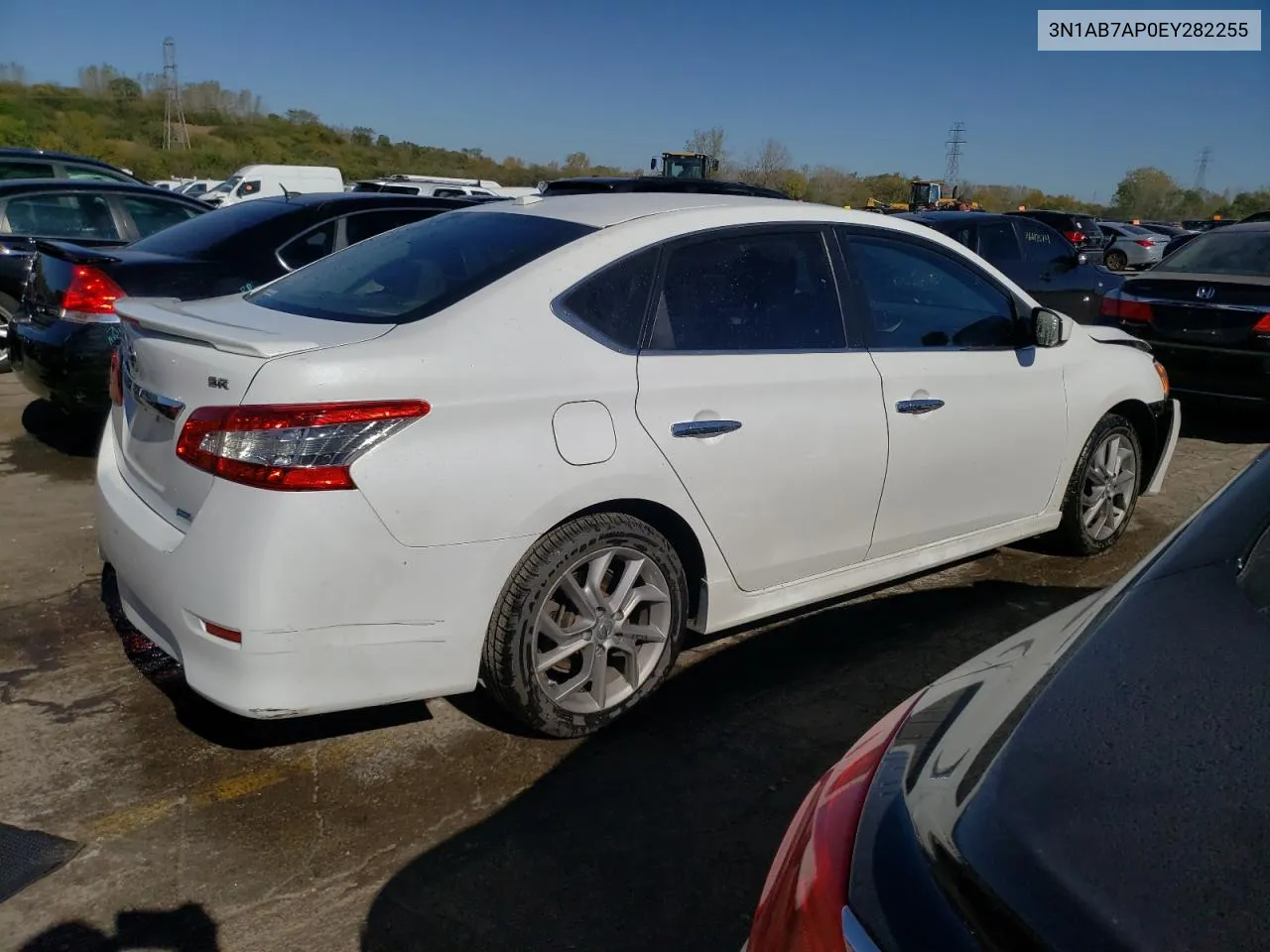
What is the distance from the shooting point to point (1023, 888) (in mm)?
1264

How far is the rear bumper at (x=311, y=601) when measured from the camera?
8.86ft

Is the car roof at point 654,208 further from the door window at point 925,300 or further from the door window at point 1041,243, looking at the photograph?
the door window at point 1041,243

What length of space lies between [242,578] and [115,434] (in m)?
1.18

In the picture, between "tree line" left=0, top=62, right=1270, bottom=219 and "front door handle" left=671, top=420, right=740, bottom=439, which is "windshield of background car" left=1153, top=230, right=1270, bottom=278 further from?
"tree line" left=0, top=62, right=1270, bottom=219

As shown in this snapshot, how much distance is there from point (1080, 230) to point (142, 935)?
2676cm

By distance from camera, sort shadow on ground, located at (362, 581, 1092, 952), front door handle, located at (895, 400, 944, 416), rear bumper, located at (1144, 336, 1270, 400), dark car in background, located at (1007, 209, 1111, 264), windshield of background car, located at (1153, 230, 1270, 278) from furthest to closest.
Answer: dark car in background, located at (1007, 209, 1111, 264), windshield of background car, located at (1153, 230, 1270, 278), rear bumper, located at (1144, 336, 1270, 400), front door handle, located at (895, 400, 944, 416), shadow on ground, located at (362, 581, 1092, 952)

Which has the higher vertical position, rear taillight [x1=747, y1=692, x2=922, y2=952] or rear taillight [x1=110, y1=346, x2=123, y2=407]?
rear taillight [x1=110, y1=346, x2=123, y2=407]

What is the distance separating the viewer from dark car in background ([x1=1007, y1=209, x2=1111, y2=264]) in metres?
24.7

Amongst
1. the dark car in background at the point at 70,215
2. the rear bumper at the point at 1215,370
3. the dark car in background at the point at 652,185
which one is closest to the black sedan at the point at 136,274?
the dark car in background at the point at 70,215

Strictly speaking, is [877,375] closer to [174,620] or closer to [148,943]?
[174,620]

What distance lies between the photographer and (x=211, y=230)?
607 centimetres

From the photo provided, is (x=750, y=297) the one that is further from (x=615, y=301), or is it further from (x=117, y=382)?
(x=117, y=382)

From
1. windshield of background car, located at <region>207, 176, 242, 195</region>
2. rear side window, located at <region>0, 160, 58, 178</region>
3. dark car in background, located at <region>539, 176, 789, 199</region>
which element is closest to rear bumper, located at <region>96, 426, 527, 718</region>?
dark car in background, located at <region>539, 176, 789, 199</region>

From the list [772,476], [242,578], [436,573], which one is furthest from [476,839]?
[772,476]
